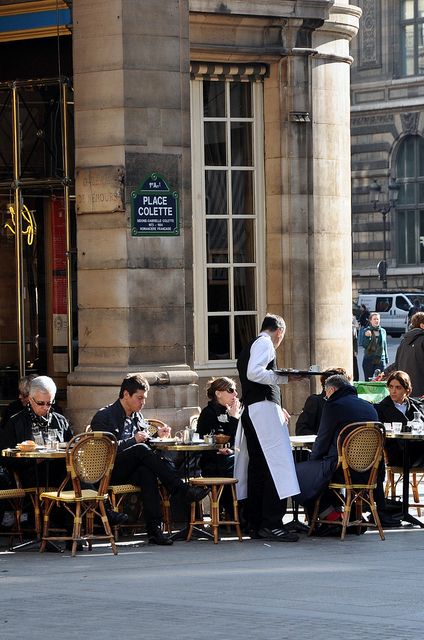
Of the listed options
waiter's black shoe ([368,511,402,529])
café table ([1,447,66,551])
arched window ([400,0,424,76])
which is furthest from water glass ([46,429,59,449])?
arched window ([400,0,424,76])

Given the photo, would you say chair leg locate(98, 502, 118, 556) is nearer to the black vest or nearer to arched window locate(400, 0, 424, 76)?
the black vest

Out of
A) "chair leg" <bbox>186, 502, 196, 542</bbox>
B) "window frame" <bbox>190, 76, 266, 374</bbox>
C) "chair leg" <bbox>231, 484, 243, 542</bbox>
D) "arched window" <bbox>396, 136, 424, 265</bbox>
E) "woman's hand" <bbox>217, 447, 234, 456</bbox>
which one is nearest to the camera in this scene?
"chair leg" <bbox>186, 502, 196, 542</bbox>

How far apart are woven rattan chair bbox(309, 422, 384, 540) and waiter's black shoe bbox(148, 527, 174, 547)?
1.39 metres

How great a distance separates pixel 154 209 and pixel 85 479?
344cm

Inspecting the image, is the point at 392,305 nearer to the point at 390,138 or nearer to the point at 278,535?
the point at 390,138

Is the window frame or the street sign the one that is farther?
the window frame

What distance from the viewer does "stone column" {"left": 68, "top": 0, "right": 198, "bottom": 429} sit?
50.9ft

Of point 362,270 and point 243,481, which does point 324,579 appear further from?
point 362,270

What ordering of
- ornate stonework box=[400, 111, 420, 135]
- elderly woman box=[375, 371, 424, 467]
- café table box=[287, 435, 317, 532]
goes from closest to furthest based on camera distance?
café table box=[287, 435, 317, 532]
elderly woman box=[375, 371, 424, 467]
ornate stonework box=[400, 111, 420, 135]

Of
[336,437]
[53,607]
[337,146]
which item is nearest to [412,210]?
[337,146]

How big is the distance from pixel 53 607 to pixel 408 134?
56.8 meters

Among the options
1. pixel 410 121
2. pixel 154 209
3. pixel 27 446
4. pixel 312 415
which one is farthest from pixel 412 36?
pixel 27 446

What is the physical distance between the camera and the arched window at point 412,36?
214 feet

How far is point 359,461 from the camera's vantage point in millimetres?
13781
